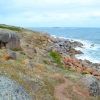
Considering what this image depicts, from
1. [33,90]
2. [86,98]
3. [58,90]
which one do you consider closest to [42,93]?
[33,90]

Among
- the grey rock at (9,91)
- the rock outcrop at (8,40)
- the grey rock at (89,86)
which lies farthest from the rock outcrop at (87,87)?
the rock outcrop at (8,40)

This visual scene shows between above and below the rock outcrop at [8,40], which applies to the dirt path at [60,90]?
below

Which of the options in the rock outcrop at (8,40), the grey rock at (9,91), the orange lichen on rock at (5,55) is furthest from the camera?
the rock outcrop at (8,40)

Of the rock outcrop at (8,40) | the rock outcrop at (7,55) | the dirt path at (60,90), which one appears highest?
the rock outcrop at (8,40)

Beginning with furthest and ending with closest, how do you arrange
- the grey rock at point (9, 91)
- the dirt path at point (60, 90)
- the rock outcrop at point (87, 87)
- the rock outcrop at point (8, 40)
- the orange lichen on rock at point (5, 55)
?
the rock outcrop at point (8, 40) → the orange lichen on rock at point (5, 55) → the rock outcrop at point (87, 87) → the dirt path at point (60, 90) → the grey rock at point (9, 91)

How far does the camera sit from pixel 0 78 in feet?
40.2

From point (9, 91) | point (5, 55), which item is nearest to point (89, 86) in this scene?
point (9, 91)

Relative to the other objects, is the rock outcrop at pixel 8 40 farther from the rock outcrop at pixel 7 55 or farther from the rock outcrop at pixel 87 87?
the rock outcrop at pixel 87 87

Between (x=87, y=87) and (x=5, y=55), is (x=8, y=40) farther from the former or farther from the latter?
(x=87, y=87)

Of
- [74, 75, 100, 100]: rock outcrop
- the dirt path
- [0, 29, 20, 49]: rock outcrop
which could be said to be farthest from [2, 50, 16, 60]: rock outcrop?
[0, 29, 20, 49]: rock outcrop

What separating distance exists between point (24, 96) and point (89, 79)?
344 inches

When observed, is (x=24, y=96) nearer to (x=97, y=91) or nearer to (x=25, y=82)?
(x=25, y=82)

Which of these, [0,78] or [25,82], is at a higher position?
[0,78]

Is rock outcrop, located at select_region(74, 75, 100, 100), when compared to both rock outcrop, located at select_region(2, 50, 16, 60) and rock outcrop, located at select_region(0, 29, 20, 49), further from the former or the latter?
rock outcrop, located at select_region(0, 29, 20, 49)
